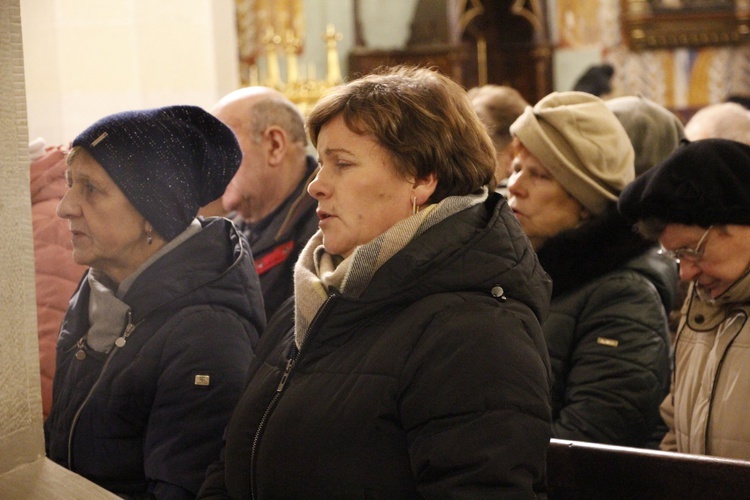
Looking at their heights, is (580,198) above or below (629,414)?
above

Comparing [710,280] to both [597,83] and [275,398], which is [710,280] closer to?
[275,398]

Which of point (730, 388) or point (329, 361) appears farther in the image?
point (730, 388)

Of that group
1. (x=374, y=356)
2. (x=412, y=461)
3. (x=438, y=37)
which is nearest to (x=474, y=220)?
(x=374, y=356)

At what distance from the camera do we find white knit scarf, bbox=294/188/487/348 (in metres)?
1.83

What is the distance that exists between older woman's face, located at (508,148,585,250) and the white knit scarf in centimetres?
116

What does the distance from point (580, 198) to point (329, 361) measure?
1459 millimetres

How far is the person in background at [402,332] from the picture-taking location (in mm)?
1636

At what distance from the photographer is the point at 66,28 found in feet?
19.2

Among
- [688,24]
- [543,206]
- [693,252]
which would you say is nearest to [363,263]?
[693,252]

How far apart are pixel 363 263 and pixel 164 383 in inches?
26.1

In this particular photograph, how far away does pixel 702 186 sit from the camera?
2451 millimetres

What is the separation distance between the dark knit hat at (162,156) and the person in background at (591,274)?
41.4 inches

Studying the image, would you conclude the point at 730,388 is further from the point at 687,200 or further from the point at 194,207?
the point at 194,207

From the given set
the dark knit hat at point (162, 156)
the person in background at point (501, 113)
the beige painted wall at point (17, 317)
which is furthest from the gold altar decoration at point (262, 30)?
the beige painted wall at point (17, 317)
